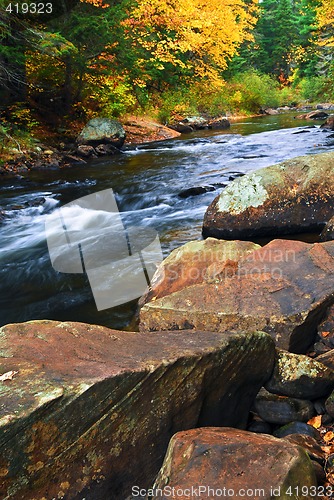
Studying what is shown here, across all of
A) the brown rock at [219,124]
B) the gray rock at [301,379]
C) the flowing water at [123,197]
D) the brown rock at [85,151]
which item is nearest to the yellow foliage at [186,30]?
the brown rock at [219,124]

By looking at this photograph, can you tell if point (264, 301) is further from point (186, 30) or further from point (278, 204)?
point (186, 30)

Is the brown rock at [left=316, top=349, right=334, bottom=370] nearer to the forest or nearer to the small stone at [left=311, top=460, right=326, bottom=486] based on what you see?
the small stone at [left=311, top=460, right=326, bottom=486]

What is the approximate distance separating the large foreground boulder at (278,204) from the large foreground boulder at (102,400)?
3.66m

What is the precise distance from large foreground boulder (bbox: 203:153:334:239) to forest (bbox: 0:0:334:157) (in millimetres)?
8701

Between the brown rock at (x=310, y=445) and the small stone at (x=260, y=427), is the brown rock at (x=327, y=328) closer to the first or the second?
A: the small stone at (x=260, y=427)

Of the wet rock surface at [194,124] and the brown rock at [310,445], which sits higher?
the wet rock surface at [194,124]

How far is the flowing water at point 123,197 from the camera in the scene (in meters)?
5.30

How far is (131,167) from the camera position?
1273cm

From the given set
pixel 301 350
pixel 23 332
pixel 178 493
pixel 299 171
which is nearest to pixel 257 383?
pixel 301 350

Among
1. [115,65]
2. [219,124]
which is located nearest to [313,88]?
[219,124]

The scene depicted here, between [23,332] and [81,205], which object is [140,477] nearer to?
[23,332]

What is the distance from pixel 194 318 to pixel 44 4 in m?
16.3

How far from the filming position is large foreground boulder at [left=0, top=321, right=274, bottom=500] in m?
1.72

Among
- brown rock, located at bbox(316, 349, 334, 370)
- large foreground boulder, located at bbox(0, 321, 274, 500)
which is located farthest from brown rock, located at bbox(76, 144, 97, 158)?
brown rock, located at bbox(316, 349, 334, 370)
